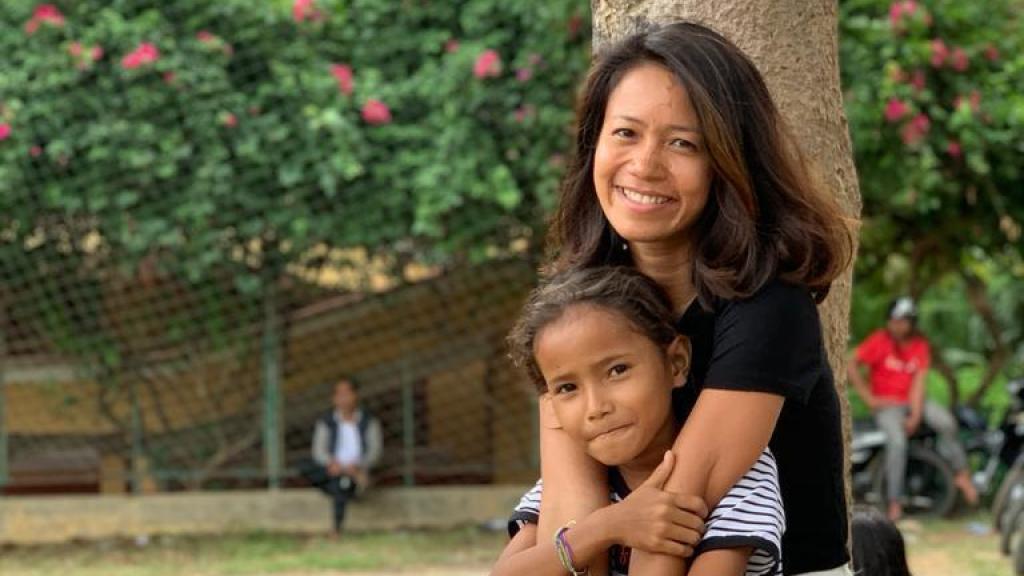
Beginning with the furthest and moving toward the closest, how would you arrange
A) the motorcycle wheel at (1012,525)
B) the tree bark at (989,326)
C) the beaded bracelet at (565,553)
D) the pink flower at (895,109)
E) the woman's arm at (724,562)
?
the tree bark at (989,326), the pink flower at (895,109), the motorcycle wheel at (1012,525), the beaded bracelet at (565,553), the woman's arm at (724,562)

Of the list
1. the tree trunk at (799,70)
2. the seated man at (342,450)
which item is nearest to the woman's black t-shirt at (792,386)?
the tree trunk at (799,70)

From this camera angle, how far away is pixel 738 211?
266cm

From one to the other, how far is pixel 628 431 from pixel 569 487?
15cm

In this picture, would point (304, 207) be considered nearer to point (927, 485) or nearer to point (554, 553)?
point (927, 485)

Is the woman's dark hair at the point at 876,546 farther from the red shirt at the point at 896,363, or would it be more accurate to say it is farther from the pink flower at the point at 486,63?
the red shirt at the point at 896,363

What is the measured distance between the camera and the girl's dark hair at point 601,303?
103 inches

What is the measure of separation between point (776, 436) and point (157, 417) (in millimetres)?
8275

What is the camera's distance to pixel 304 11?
9438mm

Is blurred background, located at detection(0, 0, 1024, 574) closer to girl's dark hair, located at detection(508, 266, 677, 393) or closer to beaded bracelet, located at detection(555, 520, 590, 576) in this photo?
girl's dark hair, located at detection(508, 266, 677, 393)

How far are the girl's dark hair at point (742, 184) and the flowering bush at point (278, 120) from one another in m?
6.48

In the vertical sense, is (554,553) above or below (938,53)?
below

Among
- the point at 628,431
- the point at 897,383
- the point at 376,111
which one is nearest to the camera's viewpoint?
the point at 628,431

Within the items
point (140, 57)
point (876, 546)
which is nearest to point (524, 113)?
point (140, 57)

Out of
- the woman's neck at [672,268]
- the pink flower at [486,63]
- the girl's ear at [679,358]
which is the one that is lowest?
the girl's ear at [679,358]
